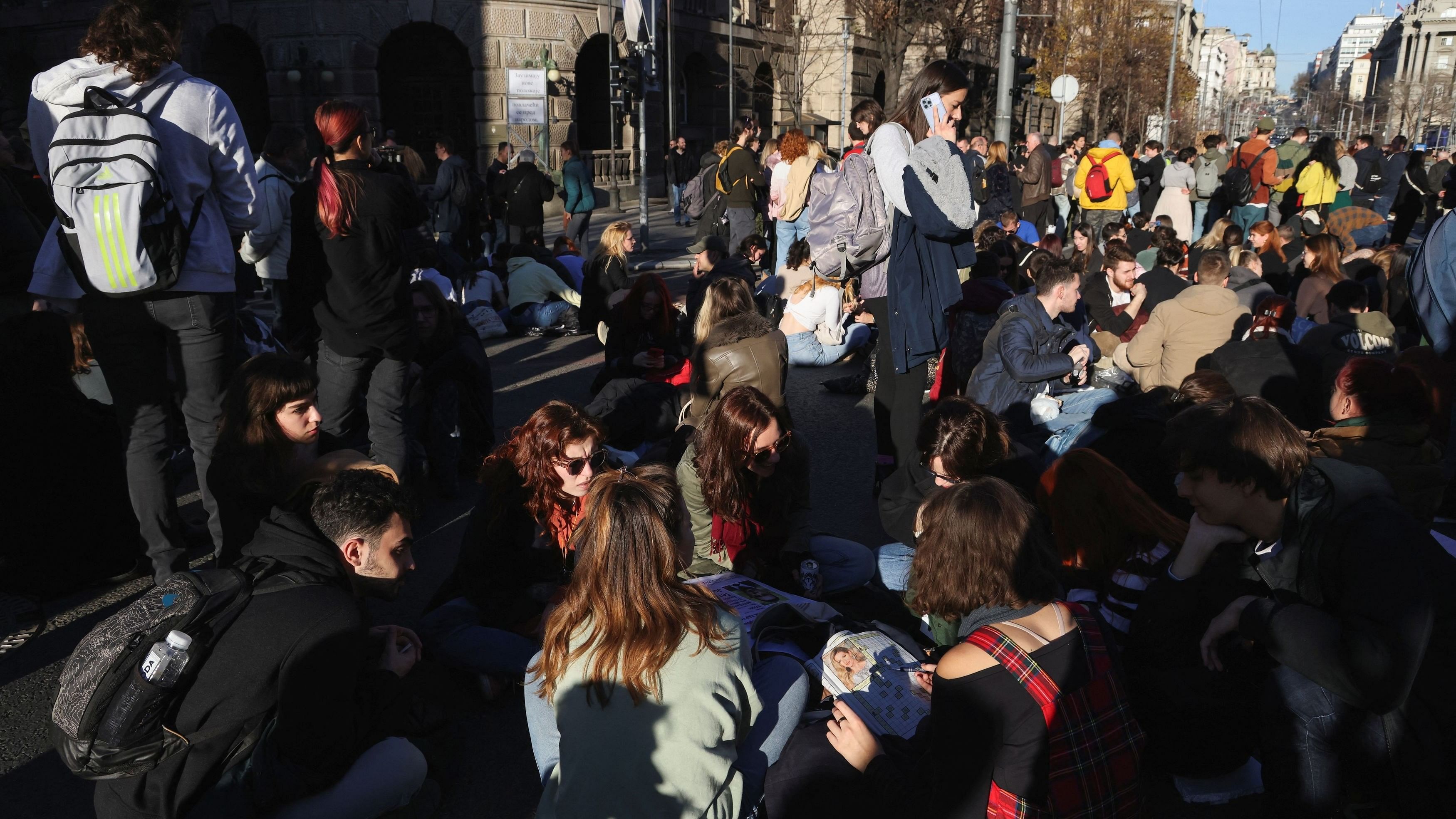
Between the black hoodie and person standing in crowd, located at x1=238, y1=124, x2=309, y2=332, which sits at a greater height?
person standing in crowd, located at x1=238, y1=124, x2=309, y2=332

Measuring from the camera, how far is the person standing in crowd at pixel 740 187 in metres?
12.7

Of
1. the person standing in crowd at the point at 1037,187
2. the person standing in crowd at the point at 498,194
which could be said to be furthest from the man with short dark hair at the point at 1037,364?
the person standing in crowd at the point at 498,194

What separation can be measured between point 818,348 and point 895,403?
3621 millimetres

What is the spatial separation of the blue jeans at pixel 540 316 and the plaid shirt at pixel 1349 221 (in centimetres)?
796

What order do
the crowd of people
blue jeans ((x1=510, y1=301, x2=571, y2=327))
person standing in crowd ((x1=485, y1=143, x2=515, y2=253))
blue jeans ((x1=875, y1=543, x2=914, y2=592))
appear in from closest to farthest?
1. the crowd of people
2. blue jeans ((x1=875, y1=543, x2=914, y2=592))
3. blue jeans ((x1=510, y1=301, x2=571, y2=327))
4. person standing in crowd ((x1=485, y1=143, x2=515, y2=253))

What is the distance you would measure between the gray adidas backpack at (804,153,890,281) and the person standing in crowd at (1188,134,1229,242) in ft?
33.5

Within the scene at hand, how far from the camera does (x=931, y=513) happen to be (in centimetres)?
281

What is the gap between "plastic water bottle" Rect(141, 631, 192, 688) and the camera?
238cm

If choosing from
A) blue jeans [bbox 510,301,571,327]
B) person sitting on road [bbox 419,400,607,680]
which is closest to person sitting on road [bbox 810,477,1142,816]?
person sitting on road [bbox 419,400,607,680]

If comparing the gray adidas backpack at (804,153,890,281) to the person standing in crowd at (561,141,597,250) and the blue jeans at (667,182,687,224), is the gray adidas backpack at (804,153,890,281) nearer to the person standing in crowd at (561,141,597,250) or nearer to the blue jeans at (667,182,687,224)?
the person standing in crowd at (561,141,597,250)

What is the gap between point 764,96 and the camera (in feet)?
107

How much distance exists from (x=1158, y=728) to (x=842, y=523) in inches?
96.4

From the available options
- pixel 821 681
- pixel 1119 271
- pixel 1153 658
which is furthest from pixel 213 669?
pixel 1119 271

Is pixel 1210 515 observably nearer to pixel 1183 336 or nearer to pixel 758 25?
pixel 1183 336
